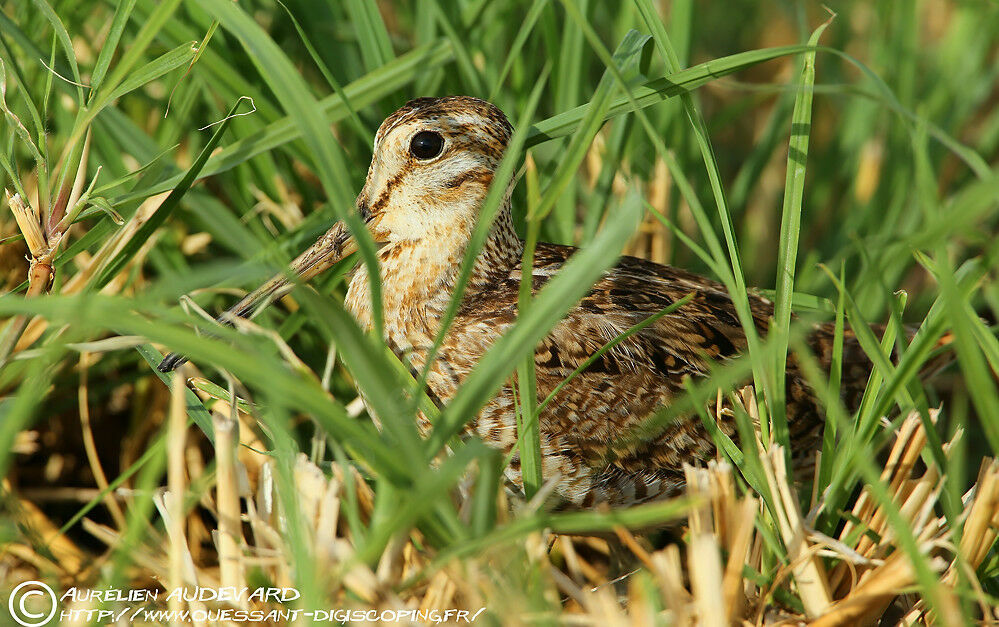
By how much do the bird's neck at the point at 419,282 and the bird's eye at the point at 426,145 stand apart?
0.62 ft

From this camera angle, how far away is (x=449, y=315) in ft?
4.91

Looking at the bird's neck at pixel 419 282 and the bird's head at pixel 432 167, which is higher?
the bird's head at pixel 432 167

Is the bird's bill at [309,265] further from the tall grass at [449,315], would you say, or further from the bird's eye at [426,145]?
the bird's eye at [426,145]

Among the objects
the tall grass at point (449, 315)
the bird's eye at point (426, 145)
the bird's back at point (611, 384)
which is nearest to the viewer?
the tall grass at point (449, 315)

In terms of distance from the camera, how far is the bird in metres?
2.06

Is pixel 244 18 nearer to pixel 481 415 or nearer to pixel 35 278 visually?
pixel 35 278

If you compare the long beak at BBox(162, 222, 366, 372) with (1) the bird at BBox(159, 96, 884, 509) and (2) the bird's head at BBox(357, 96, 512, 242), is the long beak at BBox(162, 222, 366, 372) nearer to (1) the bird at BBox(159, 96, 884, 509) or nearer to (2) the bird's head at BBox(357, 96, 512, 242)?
(1) the bird at BBox(159, 96, 884, 509)

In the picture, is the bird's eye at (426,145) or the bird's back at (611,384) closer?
the bird's back at (611,384)

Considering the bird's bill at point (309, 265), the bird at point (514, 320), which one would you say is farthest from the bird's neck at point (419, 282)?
the bird's bill at point (309, 265)

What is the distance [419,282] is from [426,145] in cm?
32

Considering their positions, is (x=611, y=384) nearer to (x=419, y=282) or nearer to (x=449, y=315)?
(x=419, y=282)

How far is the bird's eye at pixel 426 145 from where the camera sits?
2.17m

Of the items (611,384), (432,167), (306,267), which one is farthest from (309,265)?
(611,384)

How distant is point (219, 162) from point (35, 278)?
47 centimetres
